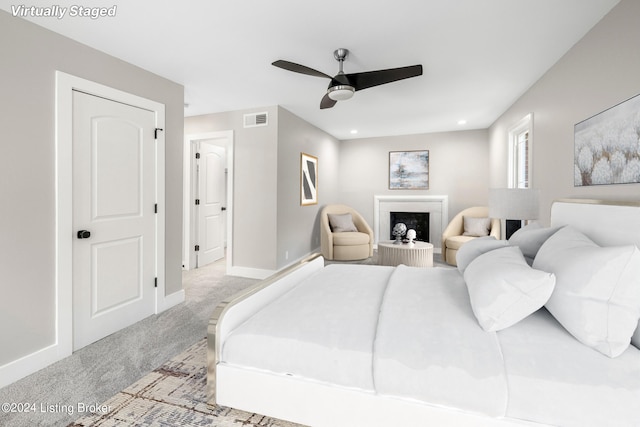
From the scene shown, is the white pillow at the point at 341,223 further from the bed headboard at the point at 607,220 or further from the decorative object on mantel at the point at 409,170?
the bed headboard at the point at 607,220

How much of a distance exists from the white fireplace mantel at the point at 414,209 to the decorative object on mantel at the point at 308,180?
163cm

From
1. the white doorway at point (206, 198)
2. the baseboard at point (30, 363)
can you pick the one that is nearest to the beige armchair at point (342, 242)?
the white doorway at point (206, 198)

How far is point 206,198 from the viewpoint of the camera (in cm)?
523

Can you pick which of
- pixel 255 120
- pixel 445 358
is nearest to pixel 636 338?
pixel 445 358

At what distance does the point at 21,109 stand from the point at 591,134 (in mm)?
4085

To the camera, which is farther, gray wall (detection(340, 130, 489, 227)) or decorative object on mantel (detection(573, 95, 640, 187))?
gray wall (detection(340, 130, 489, 227))

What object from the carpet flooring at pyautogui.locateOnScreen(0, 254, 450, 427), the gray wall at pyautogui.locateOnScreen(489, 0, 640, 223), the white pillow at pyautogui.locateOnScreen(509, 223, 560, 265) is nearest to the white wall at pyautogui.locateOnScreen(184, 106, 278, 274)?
the carpet flooring at pyautogui.locateOnScreen(0, 254, 450, 427)

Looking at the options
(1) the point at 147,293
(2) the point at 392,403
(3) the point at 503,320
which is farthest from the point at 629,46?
(1) the point at 147,293

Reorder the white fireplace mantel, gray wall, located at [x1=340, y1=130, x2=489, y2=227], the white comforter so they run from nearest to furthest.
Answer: the white comforter, gray wall, located at [x1=340, y1=130, x2=489, y2=227], the white fireplace mantel

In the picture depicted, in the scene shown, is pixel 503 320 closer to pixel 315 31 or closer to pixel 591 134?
pixel 591 134

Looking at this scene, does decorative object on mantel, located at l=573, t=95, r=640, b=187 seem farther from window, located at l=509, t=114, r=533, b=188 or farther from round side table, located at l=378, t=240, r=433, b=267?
round side table, located at l=378, t=240, r=433, b=267

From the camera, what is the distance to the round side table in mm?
4145

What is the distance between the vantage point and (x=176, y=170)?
3.33 metres

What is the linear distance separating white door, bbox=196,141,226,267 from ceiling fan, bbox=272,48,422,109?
10.3 ft
